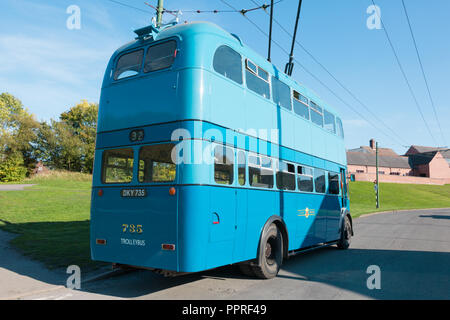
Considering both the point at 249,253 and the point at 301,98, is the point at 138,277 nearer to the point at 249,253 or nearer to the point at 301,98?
the point at 249,253

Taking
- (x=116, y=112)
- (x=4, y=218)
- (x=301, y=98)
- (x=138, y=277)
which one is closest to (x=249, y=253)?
(x=138, y=277)

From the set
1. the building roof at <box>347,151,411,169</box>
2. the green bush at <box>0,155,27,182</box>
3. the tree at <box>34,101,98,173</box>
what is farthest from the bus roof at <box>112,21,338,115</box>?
the building roof at <box>347,151,411,169</box>

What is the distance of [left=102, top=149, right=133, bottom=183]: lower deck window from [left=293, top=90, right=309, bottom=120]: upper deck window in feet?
15.0

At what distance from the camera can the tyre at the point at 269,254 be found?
6633 mm

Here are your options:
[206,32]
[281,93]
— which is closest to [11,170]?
[281,93]

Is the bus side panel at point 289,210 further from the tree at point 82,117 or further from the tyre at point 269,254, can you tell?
the tree at point 82,117

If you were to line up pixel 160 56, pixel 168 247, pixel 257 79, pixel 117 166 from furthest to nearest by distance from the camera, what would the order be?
pixel 257 79
pixel 117 166
pixel 160 56
pixel 168 247

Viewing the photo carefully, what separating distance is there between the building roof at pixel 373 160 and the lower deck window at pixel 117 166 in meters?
89.7

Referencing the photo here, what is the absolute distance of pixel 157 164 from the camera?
5594 mm

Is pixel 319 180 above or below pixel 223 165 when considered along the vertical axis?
below

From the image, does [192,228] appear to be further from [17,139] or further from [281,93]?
[17,139]

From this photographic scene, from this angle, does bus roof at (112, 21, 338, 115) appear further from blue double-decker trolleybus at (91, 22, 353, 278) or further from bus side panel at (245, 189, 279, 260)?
bus side panel at (245, 189, 279, 260)

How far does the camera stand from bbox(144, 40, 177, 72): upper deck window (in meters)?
5.81

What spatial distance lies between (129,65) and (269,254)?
4628mm
